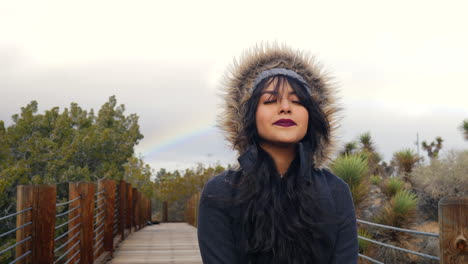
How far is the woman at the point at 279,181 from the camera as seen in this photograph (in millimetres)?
2123

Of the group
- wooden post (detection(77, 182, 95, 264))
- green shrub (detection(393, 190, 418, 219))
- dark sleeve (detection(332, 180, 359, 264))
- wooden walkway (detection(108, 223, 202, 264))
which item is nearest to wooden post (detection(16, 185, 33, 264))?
wooden post (detection(77, 182, 95, 264))

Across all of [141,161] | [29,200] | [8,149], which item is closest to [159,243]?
[29,200]

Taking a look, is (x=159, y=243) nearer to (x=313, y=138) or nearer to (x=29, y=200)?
(x=29, y=200)

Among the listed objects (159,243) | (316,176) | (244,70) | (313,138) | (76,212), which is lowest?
(159,243)

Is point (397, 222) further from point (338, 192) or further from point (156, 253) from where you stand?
point (338, 192)

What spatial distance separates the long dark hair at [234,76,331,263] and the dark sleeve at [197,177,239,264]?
2.7 inches

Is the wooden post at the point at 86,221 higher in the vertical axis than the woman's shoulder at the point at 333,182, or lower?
lower

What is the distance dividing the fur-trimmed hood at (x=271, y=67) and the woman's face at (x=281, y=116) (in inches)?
5.4

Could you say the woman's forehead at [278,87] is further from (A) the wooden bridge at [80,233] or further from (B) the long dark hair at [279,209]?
(A) the wooden bridge at [80,233]

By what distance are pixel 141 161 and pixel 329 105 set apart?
40.9 meters

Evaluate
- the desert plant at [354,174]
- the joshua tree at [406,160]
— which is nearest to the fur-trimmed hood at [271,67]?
the desert plant at [354,174]

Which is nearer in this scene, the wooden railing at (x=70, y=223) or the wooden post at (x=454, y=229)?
the wooden post at (x=454, y=229)

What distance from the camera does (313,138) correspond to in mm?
2381

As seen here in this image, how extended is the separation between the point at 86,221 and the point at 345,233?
402 centimetres
